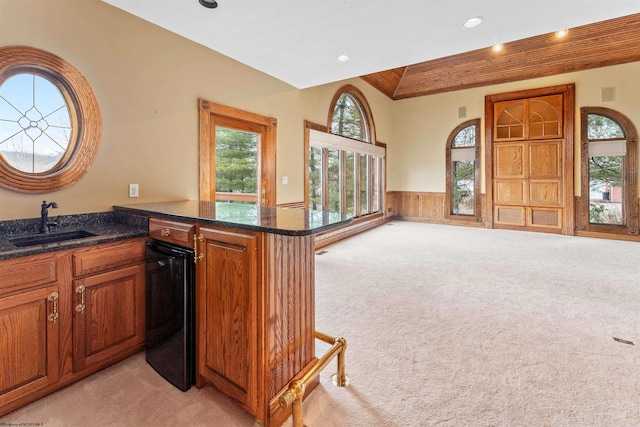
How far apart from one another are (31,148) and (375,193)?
6.41 m

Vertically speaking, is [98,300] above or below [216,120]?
below

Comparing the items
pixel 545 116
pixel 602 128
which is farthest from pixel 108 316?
pixel 602 128

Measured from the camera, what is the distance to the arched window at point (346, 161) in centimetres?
538

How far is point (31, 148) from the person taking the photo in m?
2.12

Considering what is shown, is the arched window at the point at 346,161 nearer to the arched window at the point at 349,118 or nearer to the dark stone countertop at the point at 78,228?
the arched window at the point at 349,118

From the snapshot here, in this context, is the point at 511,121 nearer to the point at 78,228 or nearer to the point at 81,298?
the point at 78,228

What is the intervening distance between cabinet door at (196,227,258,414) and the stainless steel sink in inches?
39.7

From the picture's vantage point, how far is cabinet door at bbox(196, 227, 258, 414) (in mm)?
1466

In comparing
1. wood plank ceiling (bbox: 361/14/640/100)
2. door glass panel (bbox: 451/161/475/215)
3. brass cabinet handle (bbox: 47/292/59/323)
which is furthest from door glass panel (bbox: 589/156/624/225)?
brass cabinet handle (bbox: 47/292/59/323)

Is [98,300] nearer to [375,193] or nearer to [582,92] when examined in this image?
[375,193]

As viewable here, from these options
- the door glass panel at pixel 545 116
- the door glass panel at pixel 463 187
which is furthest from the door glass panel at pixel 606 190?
the door glass panel at pixel 463 187

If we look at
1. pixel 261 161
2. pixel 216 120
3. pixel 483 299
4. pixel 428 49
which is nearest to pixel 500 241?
pixel 483 299

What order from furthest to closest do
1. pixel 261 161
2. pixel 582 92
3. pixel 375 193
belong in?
pixel 375 193 < pixel 582 92 < pixel 261 161

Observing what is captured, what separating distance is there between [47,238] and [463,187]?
780 cm
